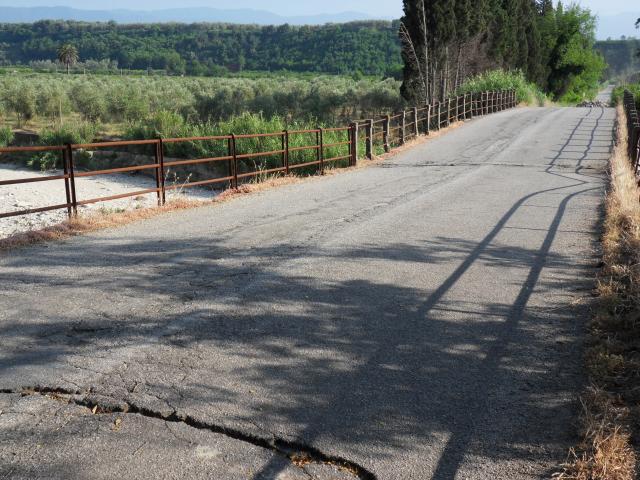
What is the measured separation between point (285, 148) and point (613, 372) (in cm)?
1167

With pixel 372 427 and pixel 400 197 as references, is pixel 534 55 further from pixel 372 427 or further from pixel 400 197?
pixel 372 427

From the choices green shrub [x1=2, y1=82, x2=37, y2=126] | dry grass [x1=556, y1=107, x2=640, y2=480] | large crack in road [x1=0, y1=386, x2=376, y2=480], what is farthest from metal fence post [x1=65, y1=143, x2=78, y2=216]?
green shrub [x1=2, y1=82, x2=37, y2=126]

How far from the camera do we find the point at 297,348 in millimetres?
5051

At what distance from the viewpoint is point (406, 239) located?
8.78m

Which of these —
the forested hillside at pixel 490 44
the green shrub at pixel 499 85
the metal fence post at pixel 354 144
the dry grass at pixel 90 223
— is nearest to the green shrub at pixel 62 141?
the forested hillside at pixel 490 44

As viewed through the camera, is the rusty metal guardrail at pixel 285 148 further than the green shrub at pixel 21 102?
No

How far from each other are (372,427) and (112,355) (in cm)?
201

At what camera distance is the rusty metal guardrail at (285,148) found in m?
9.86

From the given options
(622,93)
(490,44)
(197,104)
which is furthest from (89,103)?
(622,93)

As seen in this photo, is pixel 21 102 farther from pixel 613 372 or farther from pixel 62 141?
pixel 613 372

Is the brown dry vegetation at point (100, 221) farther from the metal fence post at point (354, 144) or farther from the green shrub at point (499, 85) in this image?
the green shrub at point (499, 85)

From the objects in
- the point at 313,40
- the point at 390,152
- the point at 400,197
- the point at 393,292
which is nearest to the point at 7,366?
the point at 393,292

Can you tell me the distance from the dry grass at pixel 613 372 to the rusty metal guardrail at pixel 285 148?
5922mm

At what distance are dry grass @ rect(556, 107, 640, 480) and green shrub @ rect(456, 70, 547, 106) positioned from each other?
34924 mm
